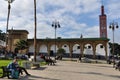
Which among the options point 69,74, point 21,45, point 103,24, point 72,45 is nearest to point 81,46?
point 72,45

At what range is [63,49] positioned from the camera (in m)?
73.9

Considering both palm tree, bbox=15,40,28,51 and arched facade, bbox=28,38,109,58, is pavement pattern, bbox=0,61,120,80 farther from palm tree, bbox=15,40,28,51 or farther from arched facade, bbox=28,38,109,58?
palm tree, bbox=15,40,28,51

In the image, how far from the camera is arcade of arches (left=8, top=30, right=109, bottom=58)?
75.3 meters

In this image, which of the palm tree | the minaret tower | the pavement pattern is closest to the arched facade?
the palm tree

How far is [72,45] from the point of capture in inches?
3071

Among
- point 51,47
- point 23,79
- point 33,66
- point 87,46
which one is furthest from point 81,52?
point 23,79

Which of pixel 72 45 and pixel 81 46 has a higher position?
pixel 72 45

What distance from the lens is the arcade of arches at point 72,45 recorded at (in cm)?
7531

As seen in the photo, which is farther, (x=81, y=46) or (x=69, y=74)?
(x=81, y=46)


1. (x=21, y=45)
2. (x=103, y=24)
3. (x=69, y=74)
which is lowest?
(x=69, y=74)

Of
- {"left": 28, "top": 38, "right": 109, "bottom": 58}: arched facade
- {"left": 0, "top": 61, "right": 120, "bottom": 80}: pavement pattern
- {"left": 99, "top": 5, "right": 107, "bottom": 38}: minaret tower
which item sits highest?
{"left": 99, "top": 5, "right": 107, "bottom": 38}: minaret tower

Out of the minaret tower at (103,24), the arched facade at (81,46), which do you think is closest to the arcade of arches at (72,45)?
the arched facade at (81,46)

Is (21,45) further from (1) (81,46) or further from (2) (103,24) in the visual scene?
(2) (103,24)

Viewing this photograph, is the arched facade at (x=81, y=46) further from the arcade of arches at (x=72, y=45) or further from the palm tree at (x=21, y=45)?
the palm tree at (x=21, y=45)
